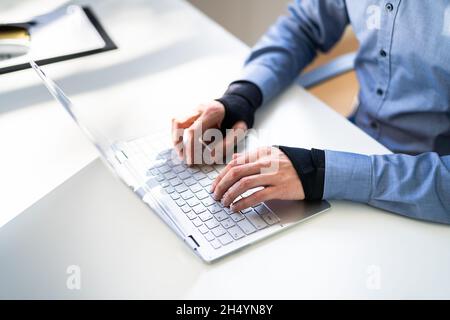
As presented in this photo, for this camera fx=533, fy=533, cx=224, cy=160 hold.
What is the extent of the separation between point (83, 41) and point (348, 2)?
0.66 m

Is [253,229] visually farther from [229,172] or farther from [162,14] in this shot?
[162,14]

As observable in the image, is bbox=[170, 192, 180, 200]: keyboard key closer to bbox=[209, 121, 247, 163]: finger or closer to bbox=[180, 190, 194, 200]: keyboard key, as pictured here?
bbox=[180, 190, 194, 200]: keyboard key

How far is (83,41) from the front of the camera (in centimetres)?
135

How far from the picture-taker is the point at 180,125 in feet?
3.57

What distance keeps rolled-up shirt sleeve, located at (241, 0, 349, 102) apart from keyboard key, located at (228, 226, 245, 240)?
1.34ft

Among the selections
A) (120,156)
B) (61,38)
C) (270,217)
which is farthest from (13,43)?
(270,217)

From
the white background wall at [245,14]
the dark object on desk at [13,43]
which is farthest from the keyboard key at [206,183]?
the white background wall at [245,14]

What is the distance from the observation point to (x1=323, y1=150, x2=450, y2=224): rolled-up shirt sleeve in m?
0.97

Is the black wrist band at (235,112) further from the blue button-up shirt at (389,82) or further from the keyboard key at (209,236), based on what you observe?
the keyboard key at (209,236)

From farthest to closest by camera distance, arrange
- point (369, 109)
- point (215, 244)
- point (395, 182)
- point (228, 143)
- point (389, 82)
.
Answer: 1. point (369, 109)
2. point (389, 82)
3. point (228, 143)
4. point (395, 182)
5. point (215, 244)

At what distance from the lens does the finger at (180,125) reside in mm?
1071

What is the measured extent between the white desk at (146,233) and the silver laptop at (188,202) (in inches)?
0.8

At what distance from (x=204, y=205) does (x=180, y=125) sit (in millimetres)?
206

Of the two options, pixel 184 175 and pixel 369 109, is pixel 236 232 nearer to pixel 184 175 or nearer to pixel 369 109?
pixel 184 175
